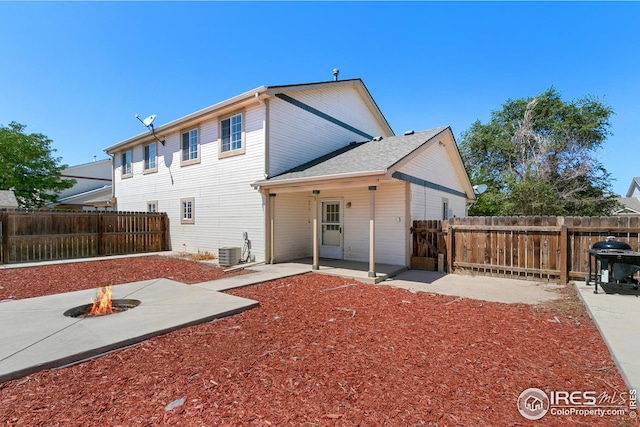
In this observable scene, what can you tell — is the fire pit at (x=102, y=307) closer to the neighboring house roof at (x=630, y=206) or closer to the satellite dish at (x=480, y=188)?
the satellite dish at (x=480, y=188)

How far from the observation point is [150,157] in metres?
15.6

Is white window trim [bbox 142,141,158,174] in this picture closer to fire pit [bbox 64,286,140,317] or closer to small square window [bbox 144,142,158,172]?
small square window [bbox 144,142,158,172]

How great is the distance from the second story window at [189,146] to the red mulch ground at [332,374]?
10244 mm

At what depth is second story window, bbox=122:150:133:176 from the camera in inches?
669

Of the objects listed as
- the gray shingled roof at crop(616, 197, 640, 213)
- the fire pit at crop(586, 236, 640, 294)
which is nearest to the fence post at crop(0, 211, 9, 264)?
the fire pit at crop(586, 236, 640, 294)

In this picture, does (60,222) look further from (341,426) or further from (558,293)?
(558,293)

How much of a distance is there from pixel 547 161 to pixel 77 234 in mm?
27705

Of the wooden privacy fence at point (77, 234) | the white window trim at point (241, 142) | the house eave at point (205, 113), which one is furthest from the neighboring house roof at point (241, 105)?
the wooden privacy fence at point (77, 234)

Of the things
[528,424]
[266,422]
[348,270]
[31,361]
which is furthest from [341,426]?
[348,270]

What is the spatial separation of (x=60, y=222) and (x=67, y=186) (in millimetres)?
19698

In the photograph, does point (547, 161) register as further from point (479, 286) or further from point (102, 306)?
point (102, 306)

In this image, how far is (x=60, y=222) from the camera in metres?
11.8

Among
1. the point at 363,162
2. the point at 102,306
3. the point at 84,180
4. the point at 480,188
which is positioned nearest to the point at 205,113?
the point at 363,162

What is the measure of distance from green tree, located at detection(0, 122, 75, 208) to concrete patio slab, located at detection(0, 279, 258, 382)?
2688 centimetres
